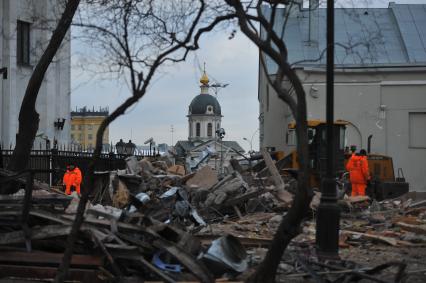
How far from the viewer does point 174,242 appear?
27.9 ft

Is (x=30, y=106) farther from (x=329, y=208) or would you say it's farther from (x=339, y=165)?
(x=339, y=165)

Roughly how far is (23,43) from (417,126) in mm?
22889

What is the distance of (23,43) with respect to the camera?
115 ft

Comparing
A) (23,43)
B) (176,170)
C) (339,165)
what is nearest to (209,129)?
(23,43)

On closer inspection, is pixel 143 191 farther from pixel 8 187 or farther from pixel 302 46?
pixel 302 46

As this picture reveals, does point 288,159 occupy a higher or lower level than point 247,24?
lower

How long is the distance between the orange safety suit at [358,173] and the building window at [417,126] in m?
20.4

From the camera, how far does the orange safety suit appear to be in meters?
19.9

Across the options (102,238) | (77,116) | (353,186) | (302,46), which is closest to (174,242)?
(102,238)

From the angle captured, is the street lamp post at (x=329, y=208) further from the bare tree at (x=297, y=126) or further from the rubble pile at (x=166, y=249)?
the bare tree at (x=297, y=126)

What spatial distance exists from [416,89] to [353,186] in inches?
852

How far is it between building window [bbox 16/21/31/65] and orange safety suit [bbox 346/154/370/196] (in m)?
20.3

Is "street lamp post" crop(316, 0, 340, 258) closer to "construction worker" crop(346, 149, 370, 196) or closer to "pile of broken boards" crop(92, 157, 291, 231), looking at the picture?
"pile of broken boards" crop(92, 157, 291, 231)

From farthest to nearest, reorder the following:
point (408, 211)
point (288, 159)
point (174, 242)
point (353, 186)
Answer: point (288, 159), point (353, 186), point (408, 211), point (174, 242)
